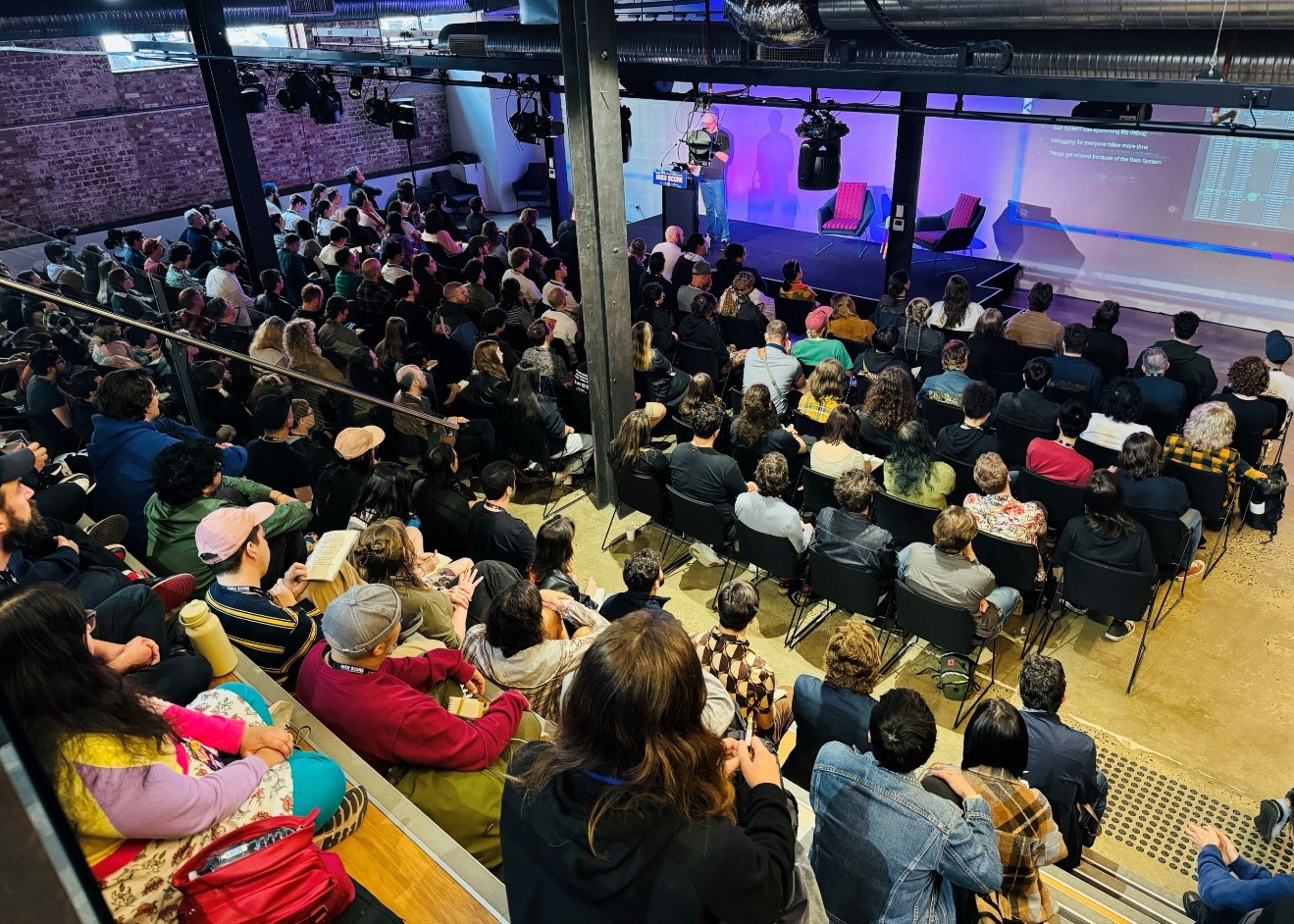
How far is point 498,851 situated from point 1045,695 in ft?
6.31

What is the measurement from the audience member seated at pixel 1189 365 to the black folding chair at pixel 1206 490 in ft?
3.74

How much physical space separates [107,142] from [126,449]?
34.3 feet

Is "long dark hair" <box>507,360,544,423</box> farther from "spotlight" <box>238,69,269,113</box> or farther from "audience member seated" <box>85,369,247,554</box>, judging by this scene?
"spotlight" <box>238,69,269,113</box>

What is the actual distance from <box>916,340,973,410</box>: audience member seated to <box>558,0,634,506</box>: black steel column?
2111mm

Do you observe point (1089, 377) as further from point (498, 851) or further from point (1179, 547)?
point (498, 851)

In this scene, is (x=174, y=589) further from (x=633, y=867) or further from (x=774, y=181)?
Answer: (x=774, y=181)

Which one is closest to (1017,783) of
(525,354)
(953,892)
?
(953,892)

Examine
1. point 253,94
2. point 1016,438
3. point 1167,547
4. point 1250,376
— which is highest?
point 253,94

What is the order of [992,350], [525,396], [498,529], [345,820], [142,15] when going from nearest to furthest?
1. [345,820]
2. [498,529]
3. [525,396]
4. [992,350]
5. [142,15]

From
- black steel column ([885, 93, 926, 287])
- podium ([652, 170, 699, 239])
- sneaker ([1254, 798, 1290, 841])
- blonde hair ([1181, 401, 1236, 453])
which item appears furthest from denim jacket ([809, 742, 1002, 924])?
podium ([652, 170, 699, 239])

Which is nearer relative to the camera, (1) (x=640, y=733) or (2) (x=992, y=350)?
(1) (x=640, y=733)

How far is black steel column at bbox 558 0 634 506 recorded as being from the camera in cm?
507

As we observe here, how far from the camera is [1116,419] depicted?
17.0 ft

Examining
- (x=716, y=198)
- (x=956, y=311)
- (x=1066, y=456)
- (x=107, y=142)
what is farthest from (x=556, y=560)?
(x=107, y=142)
